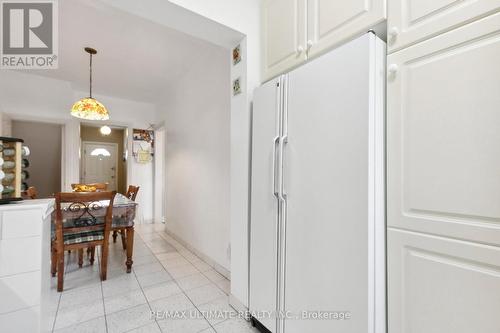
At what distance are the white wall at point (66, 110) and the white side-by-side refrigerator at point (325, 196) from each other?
4.17 meters

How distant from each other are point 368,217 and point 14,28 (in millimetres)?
3713

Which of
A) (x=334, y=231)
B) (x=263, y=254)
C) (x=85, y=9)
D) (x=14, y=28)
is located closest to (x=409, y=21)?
(x=334, y=231)

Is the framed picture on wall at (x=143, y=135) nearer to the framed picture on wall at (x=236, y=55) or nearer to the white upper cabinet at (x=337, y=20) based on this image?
the framed picture on wall at (x=236, y=55)

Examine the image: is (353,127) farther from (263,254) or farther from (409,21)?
(263,254)

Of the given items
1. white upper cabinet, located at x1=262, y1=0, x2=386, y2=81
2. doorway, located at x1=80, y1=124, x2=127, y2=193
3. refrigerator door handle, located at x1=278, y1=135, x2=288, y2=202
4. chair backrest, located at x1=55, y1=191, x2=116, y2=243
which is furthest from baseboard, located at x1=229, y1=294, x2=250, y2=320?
doorway, located at x1=80, y1=124, x2=127, y2=193

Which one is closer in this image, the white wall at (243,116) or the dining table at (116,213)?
the white wall at (243,116)

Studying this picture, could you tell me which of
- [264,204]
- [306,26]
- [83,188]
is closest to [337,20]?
[306,26]

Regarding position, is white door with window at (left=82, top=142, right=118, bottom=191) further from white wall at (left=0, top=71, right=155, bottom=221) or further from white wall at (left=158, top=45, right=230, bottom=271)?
white wall at (left=158, top=45, right=230, bottom=271)

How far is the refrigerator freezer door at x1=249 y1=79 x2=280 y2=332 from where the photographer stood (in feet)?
4.69

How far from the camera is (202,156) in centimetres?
303

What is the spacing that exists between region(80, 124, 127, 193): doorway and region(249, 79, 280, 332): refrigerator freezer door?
657cm

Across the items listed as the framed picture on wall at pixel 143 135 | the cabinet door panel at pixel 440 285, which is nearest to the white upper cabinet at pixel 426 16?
the cabinet door panel at pixel 440 285

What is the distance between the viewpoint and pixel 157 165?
5.00 meters

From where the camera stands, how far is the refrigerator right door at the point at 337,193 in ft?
3.21
